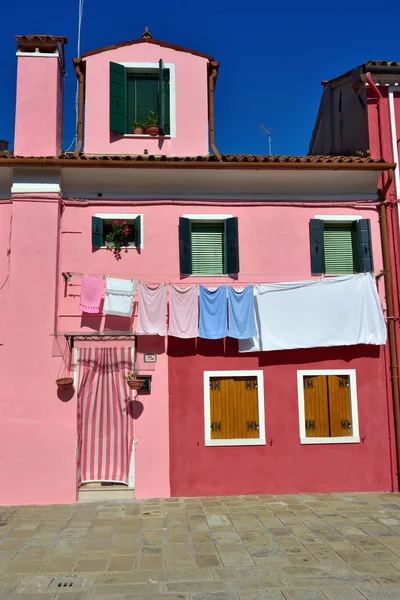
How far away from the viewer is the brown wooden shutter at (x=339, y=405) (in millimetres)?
10016

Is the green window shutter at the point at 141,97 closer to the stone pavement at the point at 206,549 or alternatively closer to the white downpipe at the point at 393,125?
the white downpipe at the point at 393,125

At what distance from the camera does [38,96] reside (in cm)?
1042

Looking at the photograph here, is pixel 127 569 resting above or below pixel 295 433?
below

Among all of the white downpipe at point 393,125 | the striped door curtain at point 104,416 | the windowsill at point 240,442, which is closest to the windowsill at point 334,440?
the windowsill at point 240,442

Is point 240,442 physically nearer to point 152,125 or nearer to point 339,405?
point 339,405

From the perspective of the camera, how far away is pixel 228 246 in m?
10.3

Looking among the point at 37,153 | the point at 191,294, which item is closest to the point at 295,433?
the point at 191,294

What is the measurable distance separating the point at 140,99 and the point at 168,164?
2.55m

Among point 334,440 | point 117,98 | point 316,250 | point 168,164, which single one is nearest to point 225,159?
point 168,164

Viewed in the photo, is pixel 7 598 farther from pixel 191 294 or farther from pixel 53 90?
pixel 53 90

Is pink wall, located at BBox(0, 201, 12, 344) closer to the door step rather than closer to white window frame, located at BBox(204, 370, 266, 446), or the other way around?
the door step

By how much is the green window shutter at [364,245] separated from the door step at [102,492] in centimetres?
657

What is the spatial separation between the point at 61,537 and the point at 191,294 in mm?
4842

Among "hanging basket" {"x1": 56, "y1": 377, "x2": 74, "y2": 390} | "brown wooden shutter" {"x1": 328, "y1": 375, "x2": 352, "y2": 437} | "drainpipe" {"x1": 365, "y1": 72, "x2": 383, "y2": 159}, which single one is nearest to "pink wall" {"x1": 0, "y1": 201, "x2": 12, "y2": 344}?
"hanging basket" {"x1": 56, "y1": 377, "x2": 74, "y2": 390}
